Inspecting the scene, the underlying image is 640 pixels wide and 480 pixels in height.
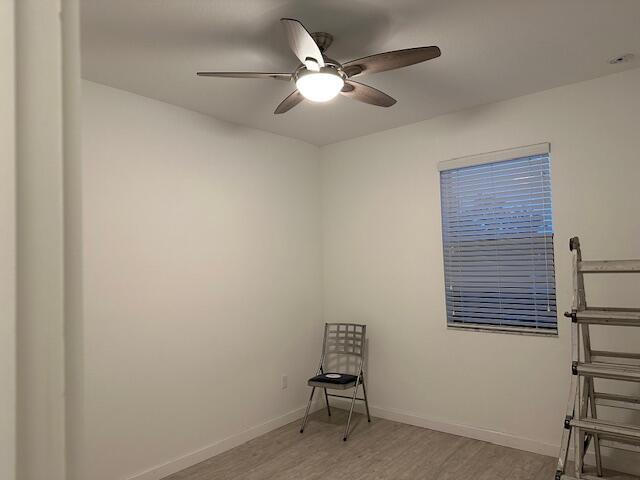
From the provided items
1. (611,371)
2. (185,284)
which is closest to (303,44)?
(185,284)

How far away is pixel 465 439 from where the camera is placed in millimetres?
3588

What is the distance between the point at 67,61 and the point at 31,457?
13.1 inches

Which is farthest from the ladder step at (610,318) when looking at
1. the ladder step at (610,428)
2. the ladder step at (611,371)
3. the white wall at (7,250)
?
the white wall at (7,250)

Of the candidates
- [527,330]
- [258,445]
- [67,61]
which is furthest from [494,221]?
[67,61]

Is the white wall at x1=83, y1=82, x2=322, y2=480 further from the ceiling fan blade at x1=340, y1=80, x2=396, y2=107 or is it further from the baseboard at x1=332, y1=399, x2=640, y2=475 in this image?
the ceiling fan blade at x1=340, y1=80, x2=396, y2=107

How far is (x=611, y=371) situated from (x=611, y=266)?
58cm

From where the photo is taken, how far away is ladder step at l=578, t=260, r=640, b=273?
96.5 inches

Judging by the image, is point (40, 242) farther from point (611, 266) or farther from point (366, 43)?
point (611, 266)

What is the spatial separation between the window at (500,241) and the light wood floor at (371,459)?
932 millimetres

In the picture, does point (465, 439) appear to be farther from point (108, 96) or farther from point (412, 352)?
point (108, 96)

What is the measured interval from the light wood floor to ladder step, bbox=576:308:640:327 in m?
1.18

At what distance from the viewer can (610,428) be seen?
7.43 feet

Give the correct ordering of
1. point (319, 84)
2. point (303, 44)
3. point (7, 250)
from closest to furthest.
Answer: point (7, 250)
point (303, 44)
point (319, 84)

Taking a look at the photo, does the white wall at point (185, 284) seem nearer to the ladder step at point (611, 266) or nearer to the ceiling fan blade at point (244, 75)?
the ceiling fan blade at point (244, 75)
